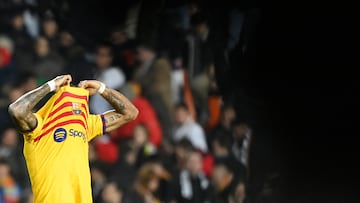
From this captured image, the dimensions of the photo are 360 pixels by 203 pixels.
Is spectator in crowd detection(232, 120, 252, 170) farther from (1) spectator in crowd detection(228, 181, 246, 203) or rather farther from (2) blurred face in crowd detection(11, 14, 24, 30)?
(2) blurred face in crowd detection(11, 14, 24, 30)

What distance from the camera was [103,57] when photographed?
7.67m

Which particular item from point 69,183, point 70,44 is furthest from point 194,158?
point 69,183

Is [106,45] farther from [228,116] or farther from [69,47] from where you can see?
[228,116]

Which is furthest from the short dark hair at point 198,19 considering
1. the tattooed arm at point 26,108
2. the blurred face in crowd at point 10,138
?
the tattooed arm at point 26,108

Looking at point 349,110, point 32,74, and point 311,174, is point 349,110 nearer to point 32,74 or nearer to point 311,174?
point 311,174

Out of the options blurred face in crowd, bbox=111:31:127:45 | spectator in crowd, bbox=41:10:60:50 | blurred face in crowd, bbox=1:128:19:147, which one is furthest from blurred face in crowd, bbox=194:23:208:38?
blurred face in crowd, bbox=1:128:19:147

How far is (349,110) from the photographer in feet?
30.1

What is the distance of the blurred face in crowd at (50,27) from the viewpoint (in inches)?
285

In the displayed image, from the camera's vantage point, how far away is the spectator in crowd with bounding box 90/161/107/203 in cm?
733

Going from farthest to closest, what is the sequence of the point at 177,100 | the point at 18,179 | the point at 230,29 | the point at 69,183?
1. the point at 230,29
2. the point at 177,100
3. the point at 18,179
4. the point at 69,183

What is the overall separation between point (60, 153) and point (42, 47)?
294cm

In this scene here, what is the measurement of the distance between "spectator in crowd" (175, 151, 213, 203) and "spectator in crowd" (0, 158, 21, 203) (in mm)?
1831

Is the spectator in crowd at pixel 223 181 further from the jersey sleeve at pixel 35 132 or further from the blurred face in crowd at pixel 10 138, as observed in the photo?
the jersey sleeve at pixel 35 132

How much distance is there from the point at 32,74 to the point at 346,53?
382 centimetres
